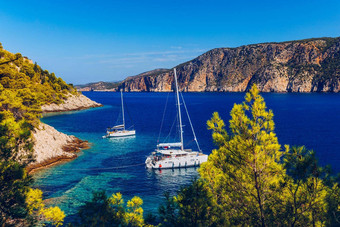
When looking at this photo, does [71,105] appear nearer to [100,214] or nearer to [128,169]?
[128,169]

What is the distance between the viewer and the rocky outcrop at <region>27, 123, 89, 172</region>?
4141 cm

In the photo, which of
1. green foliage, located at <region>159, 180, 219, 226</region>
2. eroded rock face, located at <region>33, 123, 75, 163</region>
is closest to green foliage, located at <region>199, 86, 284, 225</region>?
green foliage, located at <region>159, 180, 219, 226</region>

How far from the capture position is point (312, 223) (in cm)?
1229

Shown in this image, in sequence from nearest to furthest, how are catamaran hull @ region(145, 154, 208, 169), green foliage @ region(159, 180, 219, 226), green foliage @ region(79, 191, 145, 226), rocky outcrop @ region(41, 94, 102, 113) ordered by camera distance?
1. green foliage @ region(79, 191, 145, 226)
2. green foliage @ region(159, 180, 219, 226)
3. catamaran hull @ region(145, 154, 208, 169)
4. rocky outcrop @ region(41, 94, 102, 113)

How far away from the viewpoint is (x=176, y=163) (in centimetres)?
4253

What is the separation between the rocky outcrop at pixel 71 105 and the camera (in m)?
115

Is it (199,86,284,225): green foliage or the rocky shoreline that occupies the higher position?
(199,86,284,225): green foliage

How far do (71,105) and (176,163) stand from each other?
9987cm

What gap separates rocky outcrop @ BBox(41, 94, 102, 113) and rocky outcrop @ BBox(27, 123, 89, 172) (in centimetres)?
6424

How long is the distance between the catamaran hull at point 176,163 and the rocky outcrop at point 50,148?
15.8 metres

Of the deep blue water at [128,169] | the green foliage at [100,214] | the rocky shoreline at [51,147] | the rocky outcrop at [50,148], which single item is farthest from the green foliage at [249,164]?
the rocky outcrop at [50,148]

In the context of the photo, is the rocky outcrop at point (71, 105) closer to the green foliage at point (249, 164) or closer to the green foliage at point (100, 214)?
the green foliage at point (100, 214)

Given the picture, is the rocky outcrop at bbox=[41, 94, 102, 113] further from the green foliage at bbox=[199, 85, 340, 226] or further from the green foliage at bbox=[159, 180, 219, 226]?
the green foliage at bbox=[199, 85, 340, 226]

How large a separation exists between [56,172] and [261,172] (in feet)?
114
